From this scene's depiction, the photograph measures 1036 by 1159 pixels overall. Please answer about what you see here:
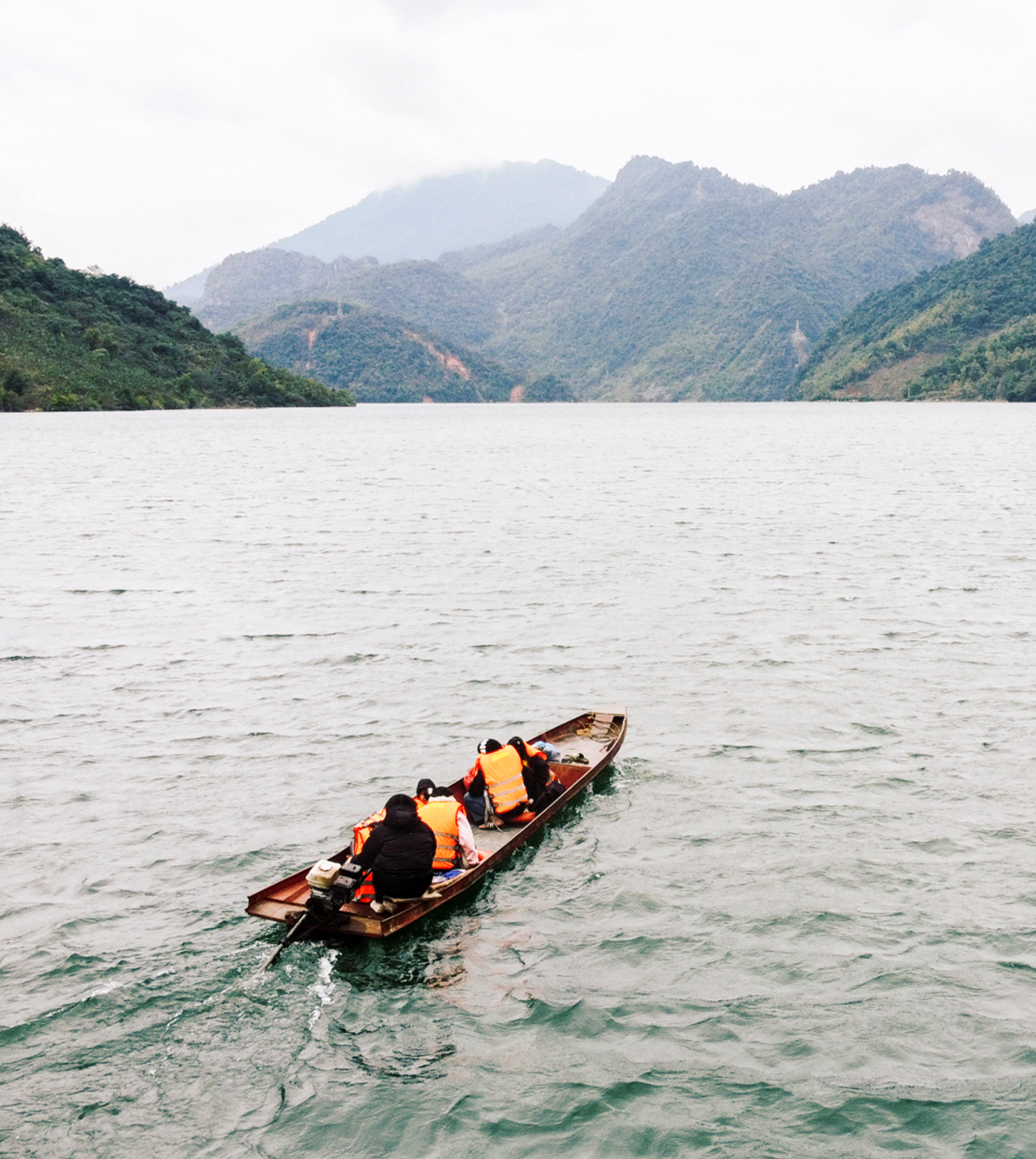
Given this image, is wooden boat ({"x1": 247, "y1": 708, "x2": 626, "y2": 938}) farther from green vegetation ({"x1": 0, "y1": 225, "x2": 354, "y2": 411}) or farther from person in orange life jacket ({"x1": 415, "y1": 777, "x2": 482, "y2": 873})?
green vegetation ({"x1": 0, "y1": 225, "x2": 354, "y2": 411})

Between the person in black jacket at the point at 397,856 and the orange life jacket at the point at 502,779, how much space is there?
2.56 metres

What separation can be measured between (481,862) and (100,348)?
13247 cm

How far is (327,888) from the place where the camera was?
11.3 m

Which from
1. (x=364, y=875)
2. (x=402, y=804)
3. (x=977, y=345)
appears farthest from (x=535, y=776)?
(x=977, y=345)

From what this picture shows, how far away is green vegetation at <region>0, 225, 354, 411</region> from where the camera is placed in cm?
12131

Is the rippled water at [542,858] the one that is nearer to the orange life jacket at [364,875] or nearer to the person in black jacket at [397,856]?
the orange life jacket at [364,875]

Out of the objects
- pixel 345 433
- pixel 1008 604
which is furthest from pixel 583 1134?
pixel 345 433

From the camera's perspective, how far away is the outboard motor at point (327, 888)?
444 inches

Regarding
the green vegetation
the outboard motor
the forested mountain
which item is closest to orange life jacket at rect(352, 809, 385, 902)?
the outboard motor

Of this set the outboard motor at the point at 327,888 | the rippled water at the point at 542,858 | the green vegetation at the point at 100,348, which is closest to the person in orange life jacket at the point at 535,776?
the rippled water at the point at 542,858

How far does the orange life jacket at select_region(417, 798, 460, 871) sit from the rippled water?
0.65 m

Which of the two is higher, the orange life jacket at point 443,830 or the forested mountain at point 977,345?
the forested mountain at point 977,345

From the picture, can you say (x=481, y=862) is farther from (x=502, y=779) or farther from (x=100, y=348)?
(x=100, y=348)

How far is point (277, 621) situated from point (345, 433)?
9493 cm
